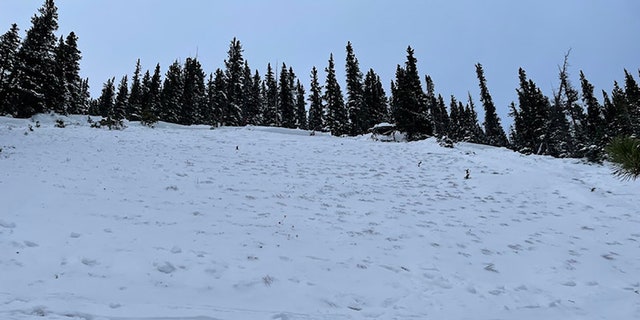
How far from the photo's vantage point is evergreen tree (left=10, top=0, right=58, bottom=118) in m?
30.2

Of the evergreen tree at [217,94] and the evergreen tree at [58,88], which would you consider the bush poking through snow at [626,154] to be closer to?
the evergreen tree at [58,88]

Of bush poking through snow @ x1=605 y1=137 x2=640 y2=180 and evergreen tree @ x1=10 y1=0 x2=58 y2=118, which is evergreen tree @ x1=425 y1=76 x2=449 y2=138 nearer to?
evergreen tree @ x1=10 y1=0 x2=58 y2=118

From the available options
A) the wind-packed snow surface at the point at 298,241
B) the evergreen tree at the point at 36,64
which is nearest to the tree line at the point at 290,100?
the evergreen tree at the point at 36,64

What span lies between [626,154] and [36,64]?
4026 cm

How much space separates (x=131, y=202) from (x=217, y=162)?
557cm

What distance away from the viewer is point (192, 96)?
177 feet

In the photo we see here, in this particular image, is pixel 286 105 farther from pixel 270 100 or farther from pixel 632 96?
pixel 632 96

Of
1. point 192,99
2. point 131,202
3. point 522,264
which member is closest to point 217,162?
point 131,202

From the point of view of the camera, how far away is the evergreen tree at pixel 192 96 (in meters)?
53.4

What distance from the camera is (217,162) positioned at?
13508 millimetres

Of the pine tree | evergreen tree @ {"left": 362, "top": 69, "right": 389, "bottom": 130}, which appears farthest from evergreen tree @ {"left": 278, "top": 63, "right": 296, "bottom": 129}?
the pine tree

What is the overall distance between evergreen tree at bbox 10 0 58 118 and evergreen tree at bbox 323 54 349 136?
3321cm

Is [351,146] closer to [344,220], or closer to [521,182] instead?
[521,182]

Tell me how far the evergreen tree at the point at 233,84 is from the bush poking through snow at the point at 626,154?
47264 millimetres
